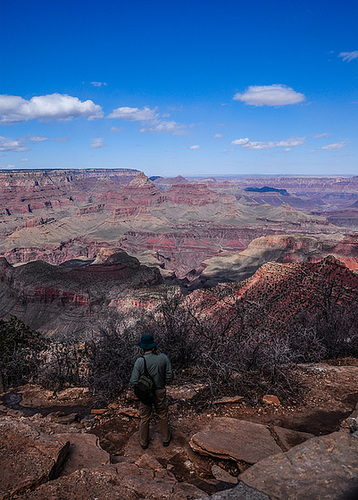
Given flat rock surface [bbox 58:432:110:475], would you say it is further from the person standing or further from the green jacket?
the green jacket

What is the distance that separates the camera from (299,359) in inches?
402

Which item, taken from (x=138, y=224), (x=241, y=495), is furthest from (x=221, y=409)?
(x=138, y=224)

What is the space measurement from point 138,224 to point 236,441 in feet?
447

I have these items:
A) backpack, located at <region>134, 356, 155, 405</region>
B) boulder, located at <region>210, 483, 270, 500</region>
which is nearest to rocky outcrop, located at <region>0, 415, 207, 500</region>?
boulder, located at <region>210, 483, 270, 500</region>

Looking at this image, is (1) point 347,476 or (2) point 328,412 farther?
(2) point 328,412

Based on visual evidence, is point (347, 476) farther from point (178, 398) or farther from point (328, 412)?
point (178, 398)

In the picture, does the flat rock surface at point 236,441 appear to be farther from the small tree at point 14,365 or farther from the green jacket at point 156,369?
the small tree at point 14,365

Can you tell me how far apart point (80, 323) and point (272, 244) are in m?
55.1

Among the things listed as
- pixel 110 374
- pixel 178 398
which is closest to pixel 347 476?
pixel 178 398

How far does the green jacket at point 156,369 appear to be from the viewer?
546 cm

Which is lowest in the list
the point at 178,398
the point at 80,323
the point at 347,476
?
the point at 80,323

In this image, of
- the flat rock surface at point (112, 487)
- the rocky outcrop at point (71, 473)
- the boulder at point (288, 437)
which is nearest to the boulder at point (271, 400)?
the boulder at point (288, 437)

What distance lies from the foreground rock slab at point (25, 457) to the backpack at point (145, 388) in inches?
51.5

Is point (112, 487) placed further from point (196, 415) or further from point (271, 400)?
point (271, 400)
